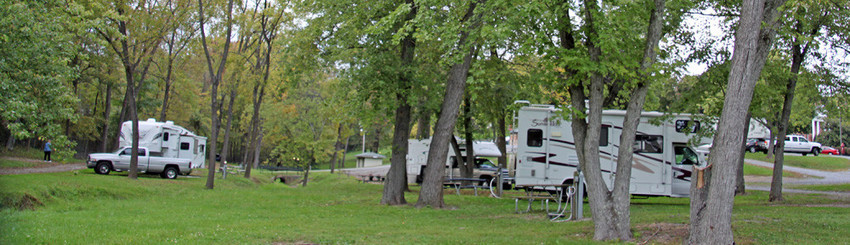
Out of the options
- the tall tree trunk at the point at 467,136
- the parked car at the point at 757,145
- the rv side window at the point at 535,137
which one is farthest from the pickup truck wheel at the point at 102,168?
the parked car at the point at 757,145

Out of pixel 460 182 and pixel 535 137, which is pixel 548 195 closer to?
pixel 535 137

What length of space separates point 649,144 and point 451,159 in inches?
479

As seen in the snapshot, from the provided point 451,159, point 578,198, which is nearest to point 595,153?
point 578,198

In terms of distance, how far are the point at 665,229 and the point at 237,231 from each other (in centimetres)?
722

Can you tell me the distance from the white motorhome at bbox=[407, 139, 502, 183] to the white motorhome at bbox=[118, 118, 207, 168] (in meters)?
11.8

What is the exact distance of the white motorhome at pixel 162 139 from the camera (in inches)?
1212

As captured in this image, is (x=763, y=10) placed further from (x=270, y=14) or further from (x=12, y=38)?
(x=270, y=14)

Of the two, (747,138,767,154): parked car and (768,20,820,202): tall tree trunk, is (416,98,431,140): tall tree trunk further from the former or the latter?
(747,138,767,154): parked car

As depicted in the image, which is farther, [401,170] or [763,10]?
[401,170]

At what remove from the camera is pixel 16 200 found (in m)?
13.4

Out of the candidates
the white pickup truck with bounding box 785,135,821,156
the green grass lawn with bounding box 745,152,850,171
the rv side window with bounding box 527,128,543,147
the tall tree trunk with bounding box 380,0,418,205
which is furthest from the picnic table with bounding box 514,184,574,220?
the white pickup truck with bounding box 785,135,821,156

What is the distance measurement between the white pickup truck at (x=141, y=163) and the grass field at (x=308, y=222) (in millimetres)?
8560

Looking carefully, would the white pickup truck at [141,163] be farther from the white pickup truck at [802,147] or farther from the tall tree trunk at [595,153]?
the white pickup truck at [802,147]

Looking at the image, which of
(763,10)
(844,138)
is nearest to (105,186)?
(763,10)
